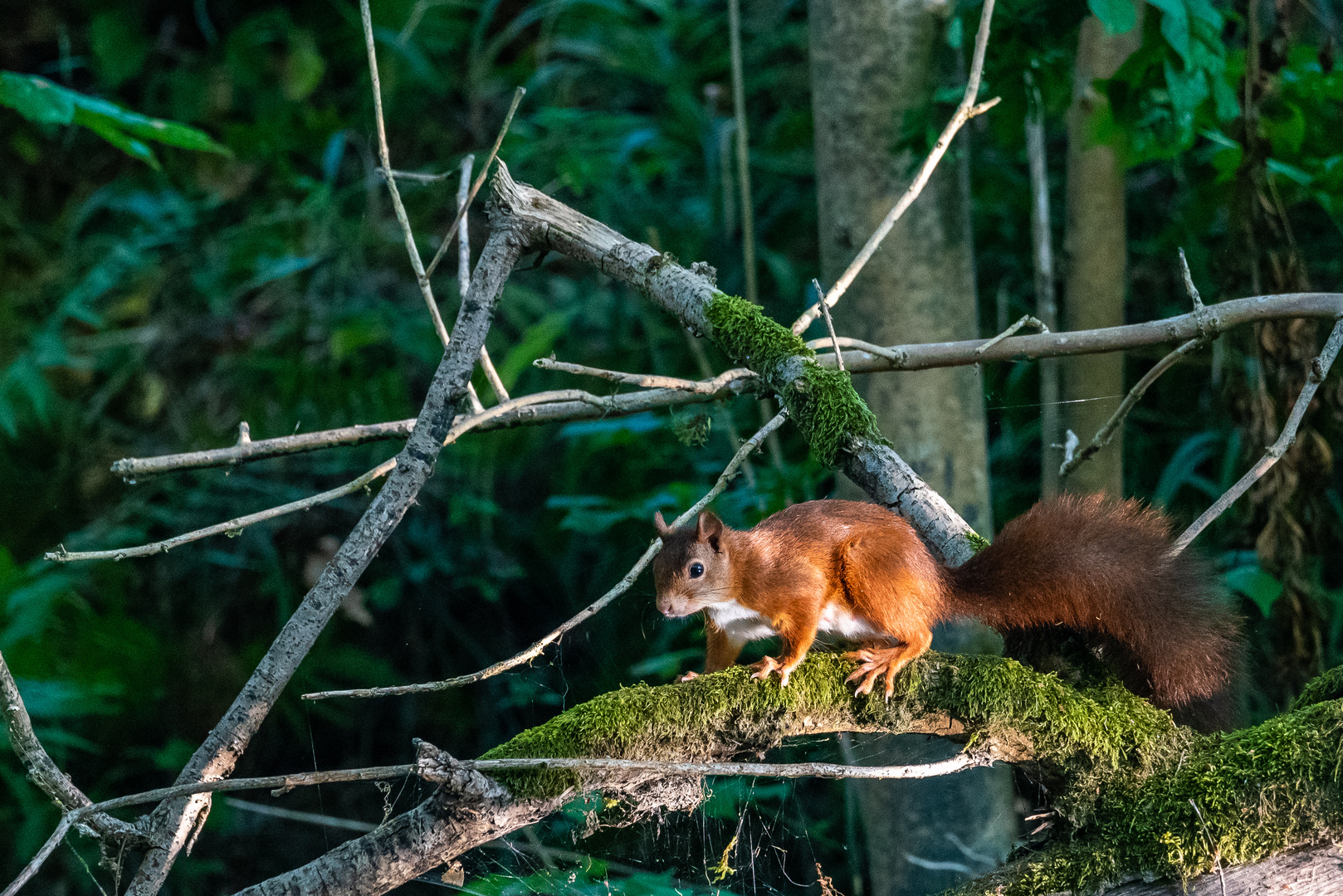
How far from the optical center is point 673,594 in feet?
5.33

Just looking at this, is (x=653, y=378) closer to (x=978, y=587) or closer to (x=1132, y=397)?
(x=978, y=587)

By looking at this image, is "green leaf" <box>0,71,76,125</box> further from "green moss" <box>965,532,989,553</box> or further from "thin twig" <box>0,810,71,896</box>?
"green moss" <box>965,532,989,553</box>

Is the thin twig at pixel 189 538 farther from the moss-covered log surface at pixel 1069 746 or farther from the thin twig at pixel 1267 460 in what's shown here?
the thin twig at pixel 1267 460

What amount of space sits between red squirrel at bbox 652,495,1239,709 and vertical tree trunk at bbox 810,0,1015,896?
940mm

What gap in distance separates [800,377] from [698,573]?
37 cm

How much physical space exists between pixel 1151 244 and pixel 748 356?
251 cm

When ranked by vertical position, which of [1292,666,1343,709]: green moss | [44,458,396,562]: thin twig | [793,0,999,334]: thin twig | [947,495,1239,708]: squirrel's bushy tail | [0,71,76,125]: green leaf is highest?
[0,71,76,125]: green leaf

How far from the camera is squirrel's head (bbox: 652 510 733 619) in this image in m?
1.62

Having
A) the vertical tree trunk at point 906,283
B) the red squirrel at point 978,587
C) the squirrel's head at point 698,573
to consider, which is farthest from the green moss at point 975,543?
the vertical tree trunk at point 906,283

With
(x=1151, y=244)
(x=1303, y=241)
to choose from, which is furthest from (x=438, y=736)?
(x=1303, y=241)

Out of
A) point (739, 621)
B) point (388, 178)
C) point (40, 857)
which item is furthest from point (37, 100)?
point (739, 621)

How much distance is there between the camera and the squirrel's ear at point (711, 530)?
5.33 ft

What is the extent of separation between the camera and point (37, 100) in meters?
1.99

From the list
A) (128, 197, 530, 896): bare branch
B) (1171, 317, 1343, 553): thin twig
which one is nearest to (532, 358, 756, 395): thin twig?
(128, 197, 530, 896): bare branch
